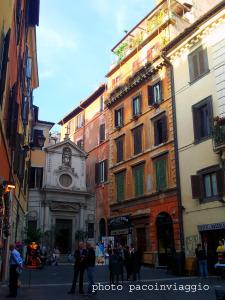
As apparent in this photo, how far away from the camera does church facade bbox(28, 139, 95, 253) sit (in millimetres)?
35188

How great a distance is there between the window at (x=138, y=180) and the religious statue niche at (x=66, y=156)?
11171 millimetres

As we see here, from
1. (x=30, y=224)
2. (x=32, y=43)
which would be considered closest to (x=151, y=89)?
(x=32, y=43)

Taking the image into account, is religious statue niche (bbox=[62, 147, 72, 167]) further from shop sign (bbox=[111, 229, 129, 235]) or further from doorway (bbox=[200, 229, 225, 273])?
doorway (bbox=[200, 229, 225, 273])

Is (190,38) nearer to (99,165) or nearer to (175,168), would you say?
(175,168)

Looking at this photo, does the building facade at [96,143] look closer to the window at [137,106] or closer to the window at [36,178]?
the window at [36,178]

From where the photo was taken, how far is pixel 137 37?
1264 inches

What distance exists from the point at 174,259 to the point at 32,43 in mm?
15301

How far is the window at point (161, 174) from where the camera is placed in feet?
83.5

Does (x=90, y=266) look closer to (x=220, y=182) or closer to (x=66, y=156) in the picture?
(x=220, y=182)

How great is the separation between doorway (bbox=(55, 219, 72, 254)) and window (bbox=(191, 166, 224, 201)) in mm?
17474

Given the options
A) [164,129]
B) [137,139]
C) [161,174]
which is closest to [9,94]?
[164,129]

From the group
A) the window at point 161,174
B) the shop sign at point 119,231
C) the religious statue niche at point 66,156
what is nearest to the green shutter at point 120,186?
the shop sign at point 119,231

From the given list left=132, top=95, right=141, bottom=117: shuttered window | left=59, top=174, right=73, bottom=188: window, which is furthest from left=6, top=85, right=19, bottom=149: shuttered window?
left=59, top=174, right=73, bottom=188: window

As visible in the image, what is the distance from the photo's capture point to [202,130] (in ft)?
74.2
